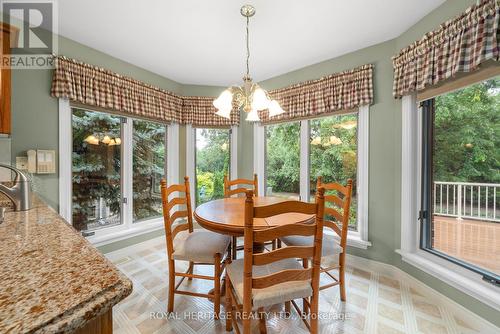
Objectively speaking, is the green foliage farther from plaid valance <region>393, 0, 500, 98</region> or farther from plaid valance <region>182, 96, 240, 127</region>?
plaid valance <region>182, 96, 240, 127</region>

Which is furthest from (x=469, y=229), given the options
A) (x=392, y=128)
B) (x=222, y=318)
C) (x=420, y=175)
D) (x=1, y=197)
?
(x=1, y=197)

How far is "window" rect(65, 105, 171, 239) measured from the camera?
7.70ft

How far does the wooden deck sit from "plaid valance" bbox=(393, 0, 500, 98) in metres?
1.42

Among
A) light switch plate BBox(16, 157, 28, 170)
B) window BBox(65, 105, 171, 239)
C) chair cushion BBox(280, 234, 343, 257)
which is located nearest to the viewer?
chair cushion BBox(280, 234, 343, 257)

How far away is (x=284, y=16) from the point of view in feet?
6.18

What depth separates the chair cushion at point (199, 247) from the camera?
1680 mm

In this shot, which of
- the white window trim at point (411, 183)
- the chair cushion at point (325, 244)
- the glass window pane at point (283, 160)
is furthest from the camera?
the glass window pane at point (283, 160)

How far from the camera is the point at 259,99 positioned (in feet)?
5.55

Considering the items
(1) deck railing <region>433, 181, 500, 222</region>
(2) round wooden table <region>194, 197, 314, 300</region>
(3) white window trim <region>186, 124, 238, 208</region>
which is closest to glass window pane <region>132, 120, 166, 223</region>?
(3) white window trim <region>186, 124, 238, 208</region>

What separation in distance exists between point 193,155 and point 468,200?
147 inches

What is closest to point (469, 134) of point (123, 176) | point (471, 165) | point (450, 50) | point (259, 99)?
point (471, 165)

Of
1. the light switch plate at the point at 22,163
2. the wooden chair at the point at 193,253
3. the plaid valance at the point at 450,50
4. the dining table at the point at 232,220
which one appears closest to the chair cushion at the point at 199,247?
the wooden chair at the point at 193,253

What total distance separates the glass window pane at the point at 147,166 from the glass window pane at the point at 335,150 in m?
2.18

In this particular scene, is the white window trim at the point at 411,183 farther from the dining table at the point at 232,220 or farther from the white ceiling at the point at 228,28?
the dining table at the point at 232,220
